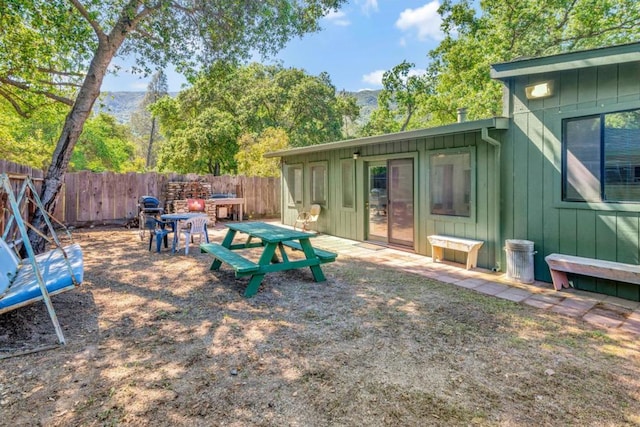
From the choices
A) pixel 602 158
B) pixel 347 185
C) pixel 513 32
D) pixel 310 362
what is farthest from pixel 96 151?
pixel 602 158

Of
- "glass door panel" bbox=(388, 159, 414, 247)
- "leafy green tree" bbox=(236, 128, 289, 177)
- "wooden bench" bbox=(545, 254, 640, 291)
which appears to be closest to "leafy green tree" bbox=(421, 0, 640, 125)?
"glass door panel" bbox=(388, 159, 414, 247)

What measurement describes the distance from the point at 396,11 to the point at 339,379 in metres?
15.4

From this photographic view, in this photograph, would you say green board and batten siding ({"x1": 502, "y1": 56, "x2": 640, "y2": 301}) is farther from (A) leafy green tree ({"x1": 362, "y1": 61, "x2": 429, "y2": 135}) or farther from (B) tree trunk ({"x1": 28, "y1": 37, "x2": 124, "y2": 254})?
(A) leafy green tree ({"x1": 362, "y1": 61, "x2": 429, "y2": 135})

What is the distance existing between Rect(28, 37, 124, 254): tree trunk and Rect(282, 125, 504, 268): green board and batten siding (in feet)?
15.7

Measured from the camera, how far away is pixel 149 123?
43.8 meters

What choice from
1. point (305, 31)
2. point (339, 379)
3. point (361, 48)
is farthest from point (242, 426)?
point (361, 48)

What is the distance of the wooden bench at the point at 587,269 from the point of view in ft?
12.1

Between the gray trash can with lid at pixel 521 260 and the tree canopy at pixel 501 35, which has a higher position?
the tree canopy at pixel 501 35

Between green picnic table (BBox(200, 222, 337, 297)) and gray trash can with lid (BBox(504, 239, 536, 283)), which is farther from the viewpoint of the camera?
gray trash can with lid (BBox(504, 239, 536, 283))

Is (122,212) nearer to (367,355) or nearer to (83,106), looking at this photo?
(83,106)

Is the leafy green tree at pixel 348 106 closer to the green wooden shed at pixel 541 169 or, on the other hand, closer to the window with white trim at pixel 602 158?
the green wooden shed at pixel 541 169

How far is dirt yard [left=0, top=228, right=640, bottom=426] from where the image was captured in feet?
6.50

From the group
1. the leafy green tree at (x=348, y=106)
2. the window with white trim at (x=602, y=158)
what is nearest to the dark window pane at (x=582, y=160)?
the window with white trim at (x=602, y=158)

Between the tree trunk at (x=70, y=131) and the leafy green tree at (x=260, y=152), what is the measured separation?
9.75m
